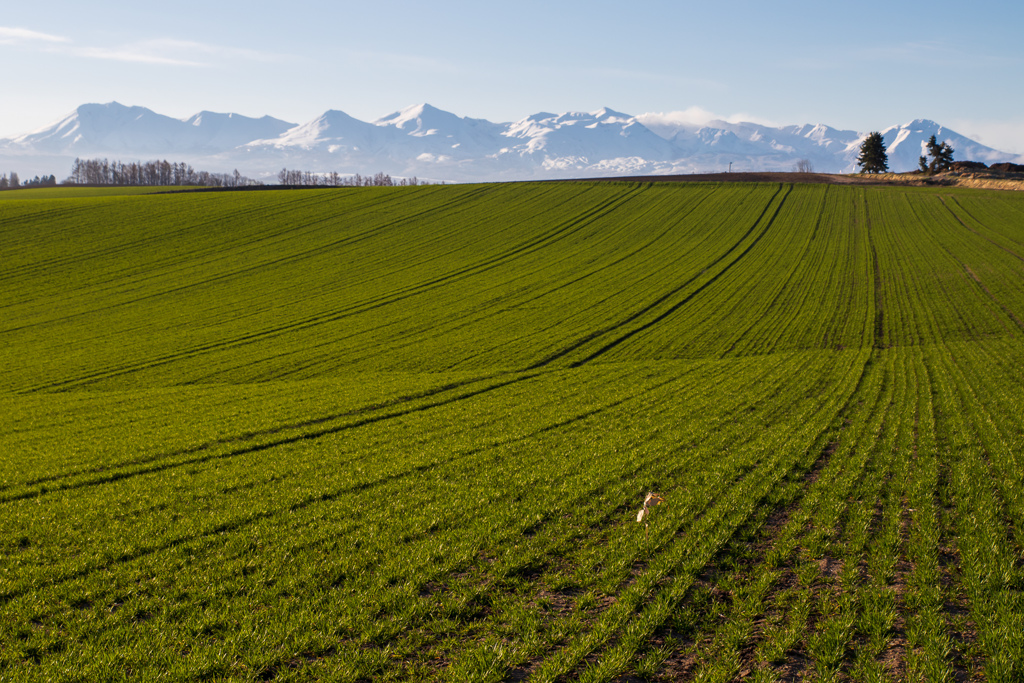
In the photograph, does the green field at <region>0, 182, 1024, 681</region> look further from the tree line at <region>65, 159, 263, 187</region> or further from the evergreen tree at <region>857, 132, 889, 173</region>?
the tree line at <region>65, 159, 263, 187</region>

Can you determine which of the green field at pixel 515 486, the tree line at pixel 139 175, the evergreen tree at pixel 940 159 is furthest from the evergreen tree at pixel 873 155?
the tree line at pixel 139 175

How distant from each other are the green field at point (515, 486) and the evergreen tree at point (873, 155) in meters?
91.9

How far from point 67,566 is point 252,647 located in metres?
4.43

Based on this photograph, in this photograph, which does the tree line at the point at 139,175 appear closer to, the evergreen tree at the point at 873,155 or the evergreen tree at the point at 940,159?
the evergreen tree at the point at 873,155

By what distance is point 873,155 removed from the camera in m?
121

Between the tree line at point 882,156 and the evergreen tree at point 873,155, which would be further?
the evergreen tree at point 873,155

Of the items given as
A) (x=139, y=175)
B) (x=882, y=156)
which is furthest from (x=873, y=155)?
(x=139, y=175)

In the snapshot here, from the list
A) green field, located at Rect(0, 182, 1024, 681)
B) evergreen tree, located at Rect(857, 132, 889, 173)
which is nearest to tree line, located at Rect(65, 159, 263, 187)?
green field, located at Rect(0, 182, 1024, 681)

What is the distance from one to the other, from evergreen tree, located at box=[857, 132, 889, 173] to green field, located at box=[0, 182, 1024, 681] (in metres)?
91.9

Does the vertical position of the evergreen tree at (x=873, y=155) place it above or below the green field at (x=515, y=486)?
above

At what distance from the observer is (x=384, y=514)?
1151 centimetres

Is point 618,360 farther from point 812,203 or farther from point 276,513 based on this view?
point 812,203

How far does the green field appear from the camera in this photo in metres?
7.58

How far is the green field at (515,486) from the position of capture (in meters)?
7.58
